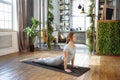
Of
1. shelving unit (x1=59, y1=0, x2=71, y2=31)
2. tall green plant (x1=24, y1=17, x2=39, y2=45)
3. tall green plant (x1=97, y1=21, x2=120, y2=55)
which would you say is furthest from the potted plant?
shelving unit (x1=59, y1=0, x2=71, y2=31)

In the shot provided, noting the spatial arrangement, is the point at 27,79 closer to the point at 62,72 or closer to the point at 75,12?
the point at 62,72

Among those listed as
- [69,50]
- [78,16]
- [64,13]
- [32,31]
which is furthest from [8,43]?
[78,16]

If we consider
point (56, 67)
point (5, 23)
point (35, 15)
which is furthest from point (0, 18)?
point (56, 67)

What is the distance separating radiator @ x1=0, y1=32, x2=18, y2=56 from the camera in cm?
653

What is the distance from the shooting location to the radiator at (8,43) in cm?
653

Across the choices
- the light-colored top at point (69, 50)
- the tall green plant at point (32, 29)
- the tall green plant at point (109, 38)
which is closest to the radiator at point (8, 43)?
the tall green plant at point (32, 29)

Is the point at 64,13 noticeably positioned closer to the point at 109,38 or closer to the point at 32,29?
the point at 32,29

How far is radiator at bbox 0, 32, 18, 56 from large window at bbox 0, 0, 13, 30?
34 cm

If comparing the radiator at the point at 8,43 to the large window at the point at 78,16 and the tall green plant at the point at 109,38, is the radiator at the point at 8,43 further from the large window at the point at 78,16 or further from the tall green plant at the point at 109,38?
the large window at the point at 78,16

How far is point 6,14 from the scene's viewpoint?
718 centimetres

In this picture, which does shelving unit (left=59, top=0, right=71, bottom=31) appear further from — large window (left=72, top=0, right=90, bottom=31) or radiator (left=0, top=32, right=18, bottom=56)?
radiator (left=0, top=32, right=18, bottom=56)

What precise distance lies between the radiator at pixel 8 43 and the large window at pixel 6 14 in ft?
1.12

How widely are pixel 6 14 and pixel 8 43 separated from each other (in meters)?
1.17

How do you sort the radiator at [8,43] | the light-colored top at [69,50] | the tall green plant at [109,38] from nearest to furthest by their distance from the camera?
the light-colored top at [69,50]
the radiator at [8,43]
the tall green plant at [109,38]
